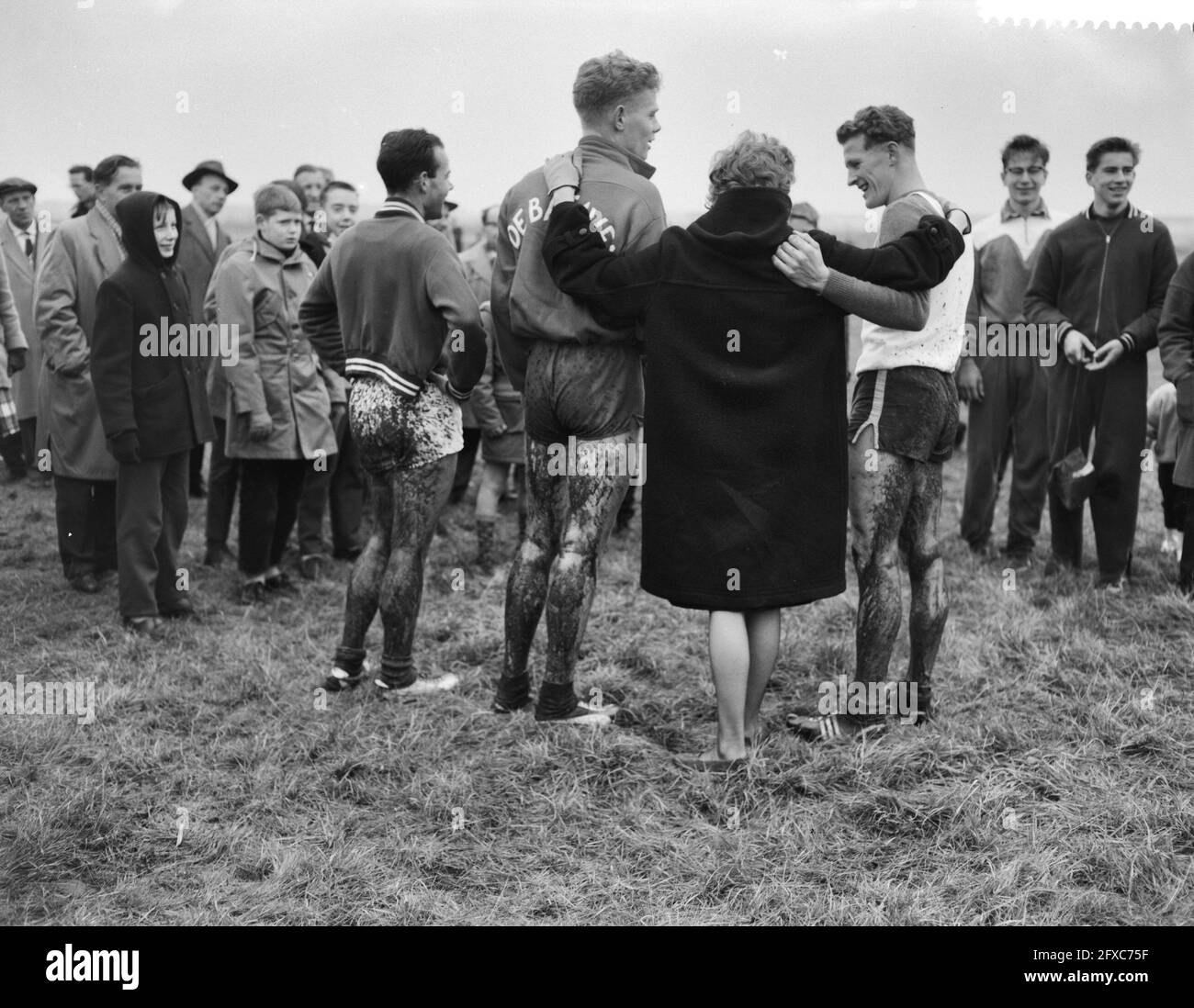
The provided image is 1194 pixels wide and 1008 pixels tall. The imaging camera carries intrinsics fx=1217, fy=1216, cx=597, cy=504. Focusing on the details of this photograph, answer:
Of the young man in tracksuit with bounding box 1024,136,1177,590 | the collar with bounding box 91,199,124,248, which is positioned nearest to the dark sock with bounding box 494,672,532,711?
the collar with bounding box 91,199,124,248

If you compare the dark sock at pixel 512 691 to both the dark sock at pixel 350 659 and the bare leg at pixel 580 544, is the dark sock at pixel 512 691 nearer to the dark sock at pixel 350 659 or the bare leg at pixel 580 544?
the bare leg at pixel 580 544

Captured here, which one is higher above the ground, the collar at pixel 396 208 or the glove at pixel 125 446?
the collar at pixel 396 208

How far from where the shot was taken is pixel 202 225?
740 cm

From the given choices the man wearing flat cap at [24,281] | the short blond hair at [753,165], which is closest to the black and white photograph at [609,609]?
the short blond hair at [753,165]

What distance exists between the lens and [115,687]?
486cm

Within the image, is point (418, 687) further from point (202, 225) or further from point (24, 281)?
point (24, 281)

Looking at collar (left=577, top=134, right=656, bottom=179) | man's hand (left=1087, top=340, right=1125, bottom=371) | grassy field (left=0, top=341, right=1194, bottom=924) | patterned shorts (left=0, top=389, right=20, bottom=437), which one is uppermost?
collar (left=577, top=134, right=656, bottom=179)

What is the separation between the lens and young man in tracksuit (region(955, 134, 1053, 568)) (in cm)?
707

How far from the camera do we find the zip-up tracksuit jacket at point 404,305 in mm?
Result: 4520

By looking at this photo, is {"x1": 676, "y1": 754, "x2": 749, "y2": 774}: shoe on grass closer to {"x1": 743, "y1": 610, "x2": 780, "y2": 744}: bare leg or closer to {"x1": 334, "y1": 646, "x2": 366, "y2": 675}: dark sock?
{"x1": 743, "y1": 610, "x2": 780, "y2": 744}: bare leg

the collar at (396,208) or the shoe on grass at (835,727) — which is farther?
the collar at (396,208)

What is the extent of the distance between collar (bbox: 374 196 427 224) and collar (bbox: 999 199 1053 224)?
4164mm
